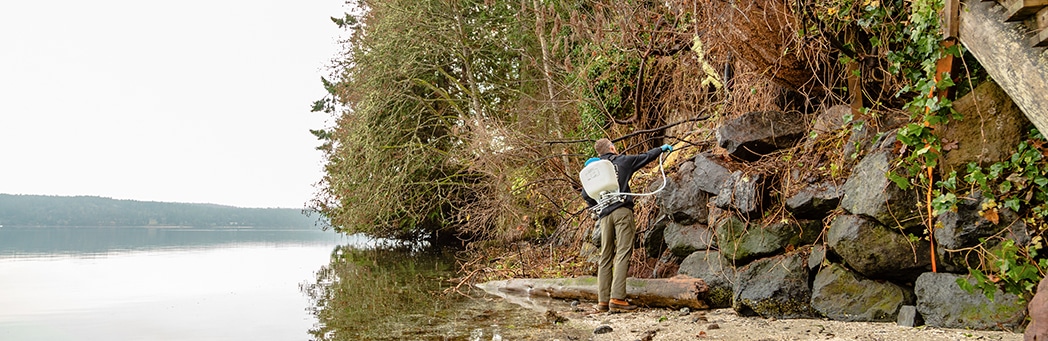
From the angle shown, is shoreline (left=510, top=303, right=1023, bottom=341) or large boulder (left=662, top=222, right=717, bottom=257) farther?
large boulder (left=662, top=222, right=717, bottom=257)

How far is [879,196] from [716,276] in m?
1.92

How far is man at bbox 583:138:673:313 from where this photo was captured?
6793 millimetres

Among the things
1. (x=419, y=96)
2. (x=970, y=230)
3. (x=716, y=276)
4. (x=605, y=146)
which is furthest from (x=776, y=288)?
(x=419, y=96)

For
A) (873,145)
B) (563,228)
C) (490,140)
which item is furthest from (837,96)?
(490,140)

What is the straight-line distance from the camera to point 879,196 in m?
5.13

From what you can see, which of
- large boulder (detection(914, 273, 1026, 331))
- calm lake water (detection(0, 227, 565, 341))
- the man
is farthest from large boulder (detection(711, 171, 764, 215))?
calm lake water (detection(0, 227, 565, 341))

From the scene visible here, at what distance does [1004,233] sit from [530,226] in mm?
10631

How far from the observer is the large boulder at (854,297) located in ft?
16.5

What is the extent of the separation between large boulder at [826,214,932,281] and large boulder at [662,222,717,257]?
5.58 feet

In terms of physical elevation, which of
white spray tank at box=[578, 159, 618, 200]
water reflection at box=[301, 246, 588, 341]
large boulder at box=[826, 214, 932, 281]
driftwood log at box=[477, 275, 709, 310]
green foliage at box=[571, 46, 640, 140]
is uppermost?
green foliage at box=[571, 46, 640, 140]

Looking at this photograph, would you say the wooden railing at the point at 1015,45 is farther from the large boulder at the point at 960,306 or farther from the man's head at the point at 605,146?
the man's head at the point at 605,146

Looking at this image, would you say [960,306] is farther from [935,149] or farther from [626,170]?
[626,170]

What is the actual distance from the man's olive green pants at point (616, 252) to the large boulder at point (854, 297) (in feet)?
6.16

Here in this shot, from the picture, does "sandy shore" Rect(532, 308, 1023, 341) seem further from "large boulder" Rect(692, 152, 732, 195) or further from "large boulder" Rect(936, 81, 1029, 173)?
"large boulder" Rect(692, 152, 732, 195)
